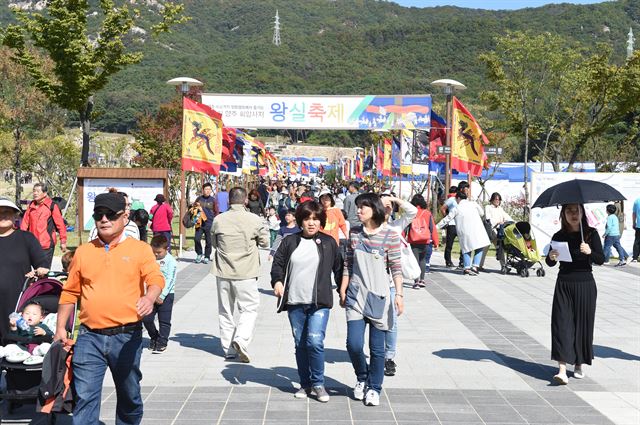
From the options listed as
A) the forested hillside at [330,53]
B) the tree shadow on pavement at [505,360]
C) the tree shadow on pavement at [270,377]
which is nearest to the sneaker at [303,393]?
the tree shadow on pavement at [270,377]

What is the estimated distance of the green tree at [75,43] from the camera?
19000mm

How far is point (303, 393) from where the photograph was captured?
6352 mm

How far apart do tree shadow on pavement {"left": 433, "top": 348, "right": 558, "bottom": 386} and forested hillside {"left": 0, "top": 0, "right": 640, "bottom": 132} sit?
237 ft

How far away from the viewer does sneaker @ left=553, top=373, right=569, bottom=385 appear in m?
6.79

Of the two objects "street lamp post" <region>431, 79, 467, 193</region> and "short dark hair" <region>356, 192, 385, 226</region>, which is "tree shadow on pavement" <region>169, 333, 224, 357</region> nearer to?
"short dark hair" <region>356, 192, 385, 226</region>

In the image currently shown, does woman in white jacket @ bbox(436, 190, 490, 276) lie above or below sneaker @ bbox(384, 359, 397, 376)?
above

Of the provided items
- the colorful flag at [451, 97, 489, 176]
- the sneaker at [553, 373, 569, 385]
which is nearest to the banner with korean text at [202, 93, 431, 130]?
the colorful flag at [451, 97, 489, 176]

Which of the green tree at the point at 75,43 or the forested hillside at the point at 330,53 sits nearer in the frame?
the green tree at the point at 75,43

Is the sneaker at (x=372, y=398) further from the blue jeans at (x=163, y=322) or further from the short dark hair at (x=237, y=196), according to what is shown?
the blue jeans at (x=163, y=322)

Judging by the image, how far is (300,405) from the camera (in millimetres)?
6098

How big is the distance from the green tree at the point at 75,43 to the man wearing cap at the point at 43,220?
29.8 feet

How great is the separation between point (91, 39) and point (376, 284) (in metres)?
17.0

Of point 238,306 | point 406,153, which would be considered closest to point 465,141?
point 406,153

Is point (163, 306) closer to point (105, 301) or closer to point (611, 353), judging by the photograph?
point (105, 301)
